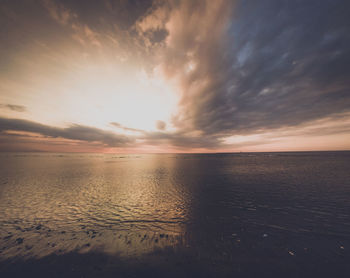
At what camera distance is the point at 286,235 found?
12.6 m

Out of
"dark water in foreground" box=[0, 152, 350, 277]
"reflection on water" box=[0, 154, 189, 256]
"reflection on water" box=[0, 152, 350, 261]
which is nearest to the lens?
"dark water in foreground" box=[0, 152, 350, 277]

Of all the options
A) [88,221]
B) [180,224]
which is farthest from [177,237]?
[88,221]

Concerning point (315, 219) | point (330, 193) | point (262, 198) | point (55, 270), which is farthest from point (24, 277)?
point (330, 193)

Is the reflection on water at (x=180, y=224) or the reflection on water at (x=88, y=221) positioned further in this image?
the reflection on water at (x=88, y=221)

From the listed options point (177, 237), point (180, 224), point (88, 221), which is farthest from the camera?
point (88, 221)

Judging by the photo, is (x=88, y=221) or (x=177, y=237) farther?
(x=88, y=221)

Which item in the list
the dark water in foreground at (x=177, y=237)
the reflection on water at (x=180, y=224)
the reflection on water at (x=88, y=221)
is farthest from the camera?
the reflection on water at (x=88, y=221)

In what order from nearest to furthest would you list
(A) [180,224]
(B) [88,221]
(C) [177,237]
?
(C) [177,237] < (A) [180,224] < (B) [88,221]

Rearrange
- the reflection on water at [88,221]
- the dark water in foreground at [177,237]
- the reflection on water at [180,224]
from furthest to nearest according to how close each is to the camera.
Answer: the reflection on water at [88,221] < the reflection on water at [180,224] < the dark water in foreground at [177,237]

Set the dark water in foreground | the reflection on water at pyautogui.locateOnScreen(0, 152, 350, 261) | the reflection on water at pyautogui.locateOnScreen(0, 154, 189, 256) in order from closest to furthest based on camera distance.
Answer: the dark water in foreground → the reflection on water at pyautogui.locateOnScreen(0, 152, 350, 261) → the reflection on water at pyautogui.locateOnScreen(0, 154, 189, 256)

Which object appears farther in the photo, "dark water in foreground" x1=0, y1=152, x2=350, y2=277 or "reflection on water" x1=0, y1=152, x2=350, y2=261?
"reflection on water" x1=0, y1=152, x2=350, y2=261

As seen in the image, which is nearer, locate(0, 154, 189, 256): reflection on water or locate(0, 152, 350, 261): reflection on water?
locate(0, 152, 350, 261): reflection on water

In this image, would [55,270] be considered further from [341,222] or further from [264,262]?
[341,222]

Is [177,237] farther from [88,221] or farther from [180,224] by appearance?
[88,221]
